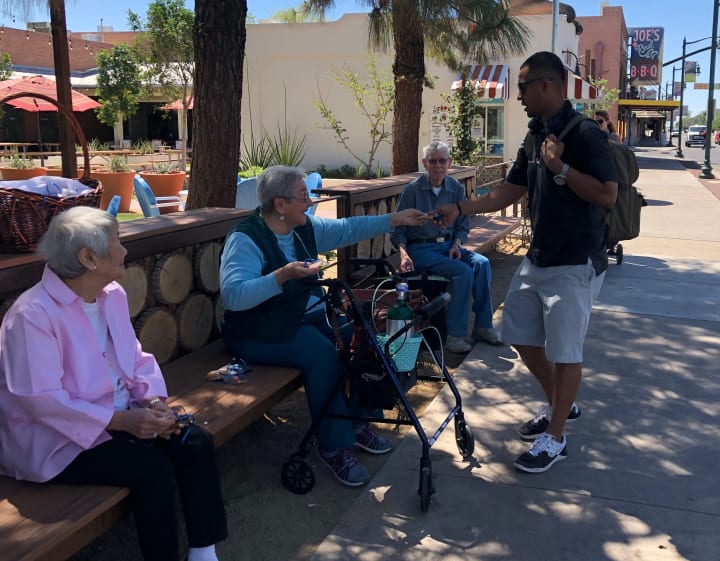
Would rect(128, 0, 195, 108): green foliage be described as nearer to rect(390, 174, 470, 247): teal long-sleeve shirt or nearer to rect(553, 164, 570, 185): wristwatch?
rect(390, 174, 470, 247): teal long-sleeve shirt

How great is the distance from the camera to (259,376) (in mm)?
3666

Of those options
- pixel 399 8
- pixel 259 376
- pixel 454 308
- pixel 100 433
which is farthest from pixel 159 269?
pixel 399 8

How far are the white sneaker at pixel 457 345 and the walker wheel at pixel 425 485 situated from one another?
90.5 inches

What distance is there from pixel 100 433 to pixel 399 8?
7.34 meters

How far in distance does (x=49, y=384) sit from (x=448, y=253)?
3.83 meters

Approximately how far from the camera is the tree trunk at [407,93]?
9781 millimetres

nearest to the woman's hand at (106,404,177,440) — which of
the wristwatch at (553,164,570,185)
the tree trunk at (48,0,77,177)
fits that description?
the wristwatch at (553,164,570,185)

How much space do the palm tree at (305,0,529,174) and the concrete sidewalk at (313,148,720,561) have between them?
4525 mm

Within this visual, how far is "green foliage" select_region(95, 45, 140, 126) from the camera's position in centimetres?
2783

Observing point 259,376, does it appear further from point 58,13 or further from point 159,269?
point 58,13

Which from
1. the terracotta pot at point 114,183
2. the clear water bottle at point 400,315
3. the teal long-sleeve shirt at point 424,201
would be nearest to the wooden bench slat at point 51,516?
the clear water bottle at point 400,315

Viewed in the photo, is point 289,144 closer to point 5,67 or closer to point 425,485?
point 5,67

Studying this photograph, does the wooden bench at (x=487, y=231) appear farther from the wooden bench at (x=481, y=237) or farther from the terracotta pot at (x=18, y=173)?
the terracotta pot at (x=18, y=173)

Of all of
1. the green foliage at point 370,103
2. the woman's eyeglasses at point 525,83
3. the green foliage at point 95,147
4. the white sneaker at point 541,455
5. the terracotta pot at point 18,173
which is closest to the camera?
the woman's eyeglasses at point 525,83
